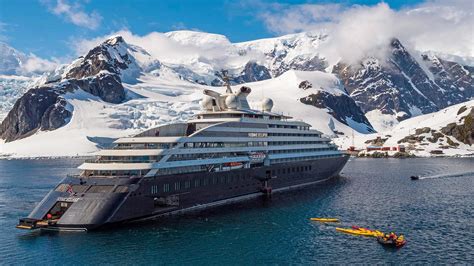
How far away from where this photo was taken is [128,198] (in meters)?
58.9

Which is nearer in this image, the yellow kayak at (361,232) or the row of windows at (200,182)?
the yellow kayak at (361,232)

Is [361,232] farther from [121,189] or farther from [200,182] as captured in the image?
[121,189]

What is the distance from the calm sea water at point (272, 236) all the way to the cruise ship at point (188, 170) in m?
2.09

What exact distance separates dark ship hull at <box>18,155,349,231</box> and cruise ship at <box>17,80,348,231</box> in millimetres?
114

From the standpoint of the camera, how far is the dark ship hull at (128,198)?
2242 inches

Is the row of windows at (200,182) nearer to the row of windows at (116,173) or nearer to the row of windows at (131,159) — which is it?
the row of windows at (116,173)

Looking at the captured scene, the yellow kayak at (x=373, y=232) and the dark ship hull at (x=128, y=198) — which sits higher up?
the dark ship hull at (x=128, y=198)

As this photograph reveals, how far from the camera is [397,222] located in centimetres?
6406

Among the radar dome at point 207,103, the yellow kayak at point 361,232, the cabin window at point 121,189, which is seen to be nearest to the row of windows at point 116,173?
the cabin window at point 121,189

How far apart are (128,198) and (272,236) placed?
17.5m

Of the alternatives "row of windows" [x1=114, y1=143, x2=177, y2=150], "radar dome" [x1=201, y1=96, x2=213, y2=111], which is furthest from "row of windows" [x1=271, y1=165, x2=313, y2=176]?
"row of windows" [x1=114, y1=143, x2=177, y2=150]

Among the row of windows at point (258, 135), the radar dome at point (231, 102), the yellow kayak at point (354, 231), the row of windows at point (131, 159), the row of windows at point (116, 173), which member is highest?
the radar dome at point (231, 102)

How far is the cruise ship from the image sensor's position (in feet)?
190

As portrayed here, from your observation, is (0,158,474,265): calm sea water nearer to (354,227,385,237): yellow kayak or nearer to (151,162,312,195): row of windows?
(354,227,385,237): yellow kayak
